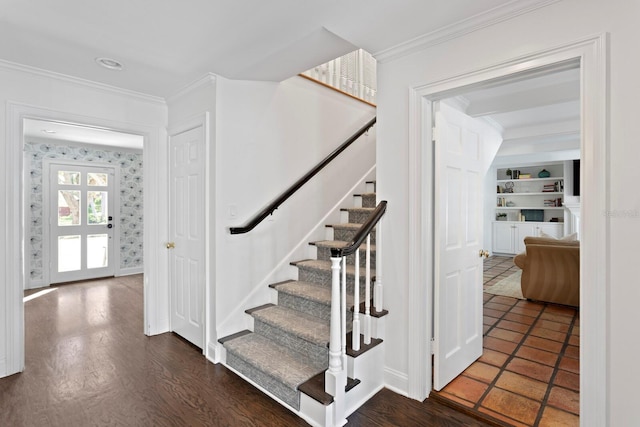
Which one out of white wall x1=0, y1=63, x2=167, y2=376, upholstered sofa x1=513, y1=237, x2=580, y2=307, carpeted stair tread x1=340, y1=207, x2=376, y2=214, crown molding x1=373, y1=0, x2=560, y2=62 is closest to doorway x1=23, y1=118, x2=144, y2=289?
white wall x1=0, y1=63, x2=167, y2=376

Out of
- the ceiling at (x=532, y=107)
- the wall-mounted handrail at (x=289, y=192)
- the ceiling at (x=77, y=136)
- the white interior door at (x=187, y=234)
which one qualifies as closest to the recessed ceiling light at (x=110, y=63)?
the white interior door at (x=187, y=234)

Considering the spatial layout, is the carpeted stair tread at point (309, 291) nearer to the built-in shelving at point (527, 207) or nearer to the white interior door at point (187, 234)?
the white interior door at point (187, 234)

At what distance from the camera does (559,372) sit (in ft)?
8.29

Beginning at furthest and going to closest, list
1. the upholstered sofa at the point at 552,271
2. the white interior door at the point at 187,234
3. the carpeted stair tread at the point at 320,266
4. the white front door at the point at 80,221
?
the white front door at the point at 80,221 < the upholstered sofa at the point at 552,271 < the white interior door at the point at 187,234 < the carpeted stair tread at the point at 320,266

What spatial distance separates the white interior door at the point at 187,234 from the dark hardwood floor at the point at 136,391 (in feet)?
0.85

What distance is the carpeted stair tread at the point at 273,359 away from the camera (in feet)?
7.00

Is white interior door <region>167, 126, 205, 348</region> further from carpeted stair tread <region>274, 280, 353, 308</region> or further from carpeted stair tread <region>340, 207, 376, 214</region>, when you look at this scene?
carpeted stair tread <region>340, 207, 376, 214</region>

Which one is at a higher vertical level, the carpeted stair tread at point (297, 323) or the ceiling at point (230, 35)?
the ceiling at point (230, 35)

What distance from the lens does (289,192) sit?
3.01 meters

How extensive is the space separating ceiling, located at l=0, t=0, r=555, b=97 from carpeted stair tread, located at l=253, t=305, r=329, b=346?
2.00 meters

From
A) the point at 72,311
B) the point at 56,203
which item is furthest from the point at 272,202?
the point at 56,203

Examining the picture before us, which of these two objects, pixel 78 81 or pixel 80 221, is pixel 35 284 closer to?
pixel 80 221

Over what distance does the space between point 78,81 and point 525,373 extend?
4.39 metres

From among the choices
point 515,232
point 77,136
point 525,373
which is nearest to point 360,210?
point 525,373
